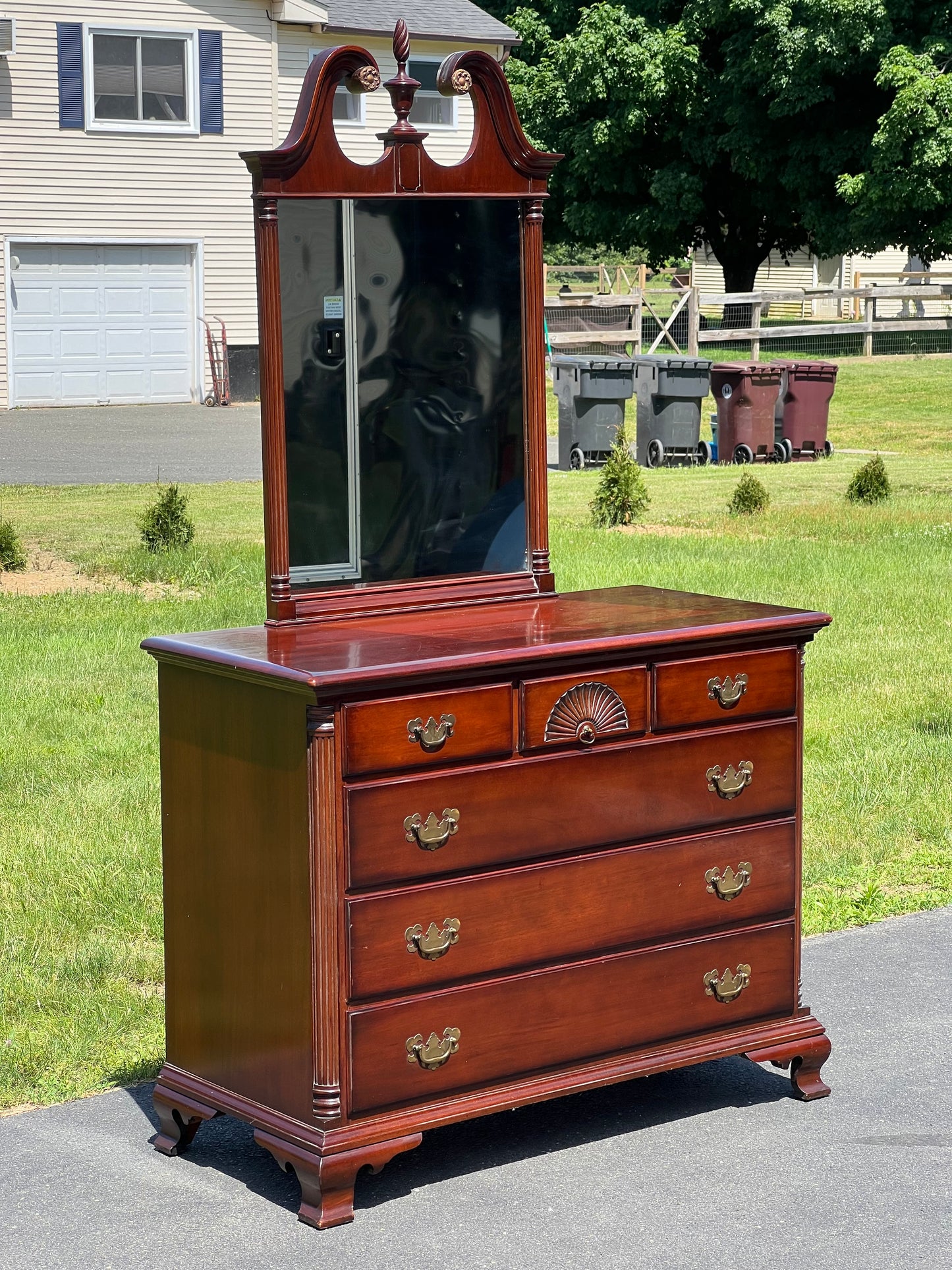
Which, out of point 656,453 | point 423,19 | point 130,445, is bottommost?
point 656,453

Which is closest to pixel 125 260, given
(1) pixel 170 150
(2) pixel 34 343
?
(1) pixel 170 150

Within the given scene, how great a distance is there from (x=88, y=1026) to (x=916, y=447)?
19.3 m

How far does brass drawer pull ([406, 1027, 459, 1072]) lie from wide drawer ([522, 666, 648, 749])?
0.67 metres

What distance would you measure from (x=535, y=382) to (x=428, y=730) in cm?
134

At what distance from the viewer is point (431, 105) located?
28547 millimetres

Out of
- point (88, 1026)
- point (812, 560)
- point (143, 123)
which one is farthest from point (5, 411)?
point (88, 1026)

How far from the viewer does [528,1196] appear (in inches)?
151

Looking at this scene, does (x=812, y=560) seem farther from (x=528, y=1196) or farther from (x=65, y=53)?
(x=65, y=53)

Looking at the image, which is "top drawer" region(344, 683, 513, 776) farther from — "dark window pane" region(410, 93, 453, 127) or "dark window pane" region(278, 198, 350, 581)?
"dark window pane" region(410, 93, 453, 127)

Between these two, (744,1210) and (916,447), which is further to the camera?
(916,447)

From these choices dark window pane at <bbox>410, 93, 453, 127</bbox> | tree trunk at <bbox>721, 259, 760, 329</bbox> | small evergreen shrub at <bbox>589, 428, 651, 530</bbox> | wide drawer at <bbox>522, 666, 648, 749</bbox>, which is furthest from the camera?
tree trunk at <bbox>721, 259, 760, 329</bbox>

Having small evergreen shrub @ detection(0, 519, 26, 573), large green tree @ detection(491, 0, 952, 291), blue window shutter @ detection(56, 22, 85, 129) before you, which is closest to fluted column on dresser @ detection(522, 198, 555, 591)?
small evergreen shrub @ detection(0, 519, 26, 573)

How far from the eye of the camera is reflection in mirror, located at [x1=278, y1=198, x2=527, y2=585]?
171 inches

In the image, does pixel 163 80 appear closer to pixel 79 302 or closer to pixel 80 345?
pixel 79 302
